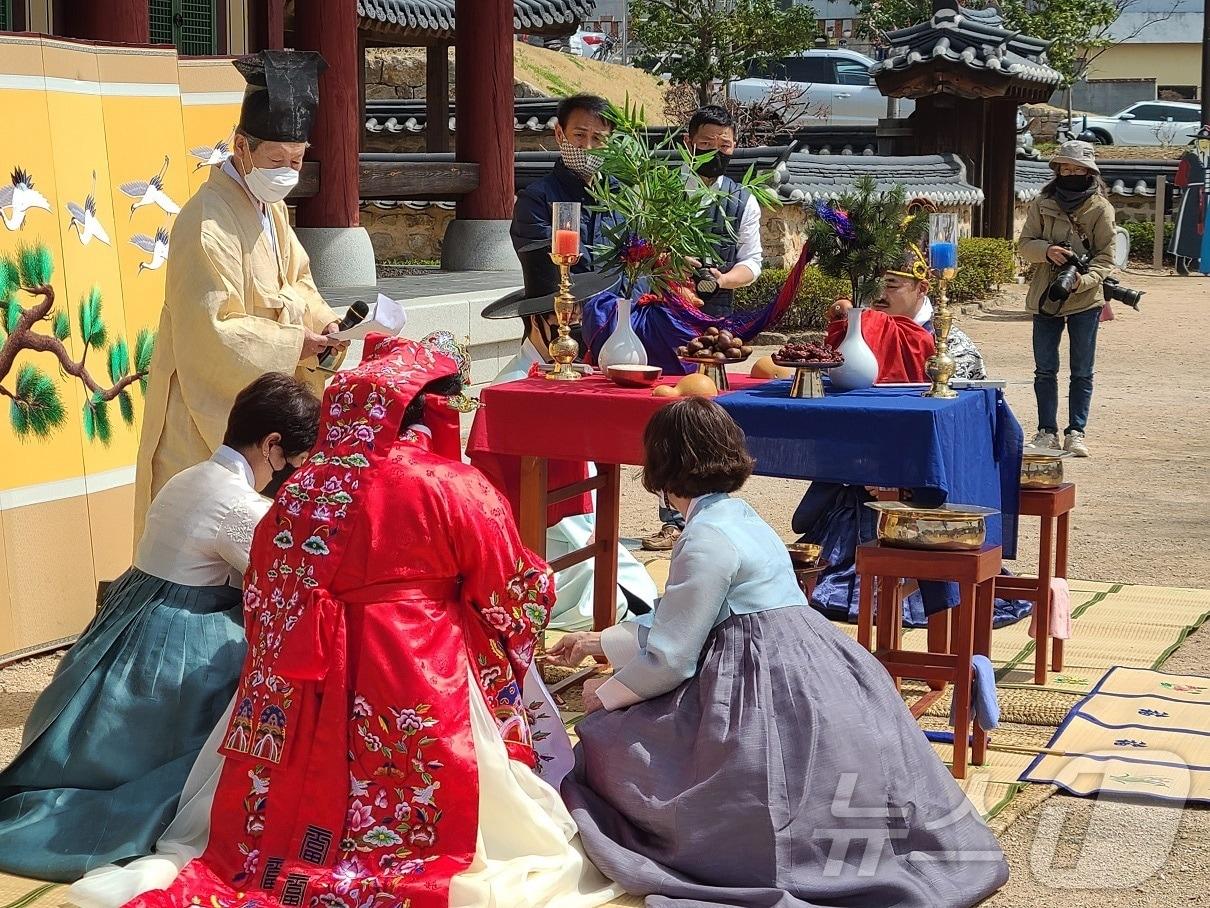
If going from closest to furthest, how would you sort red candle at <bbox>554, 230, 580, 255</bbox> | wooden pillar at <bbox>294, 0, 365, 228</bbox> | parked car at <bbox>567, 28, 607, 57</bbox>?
red candle at <bbox>554, 230, 580, 255</bbox> → wooden pillar at <bbox>294, 0, 365, 228</bbox> → parked car at <bbox>567, 28, 607, 57</bbox>

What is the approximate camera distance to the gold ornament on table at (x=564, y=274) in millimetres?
4883

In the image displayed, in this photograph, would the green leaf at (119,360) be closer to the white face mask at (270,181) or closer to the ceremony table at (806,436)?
the white face mask at (270,181)

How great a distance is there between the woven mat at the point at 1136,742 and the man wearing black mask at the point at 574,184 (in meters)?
2.28

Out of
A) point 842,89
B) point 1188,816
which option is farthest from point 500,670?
point 842,89

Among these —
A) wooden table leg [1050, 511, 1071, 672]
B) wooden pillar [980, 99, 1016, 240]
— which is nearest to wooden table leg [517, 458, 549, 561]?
wooden table leg [1050, 511, 1071, 672]

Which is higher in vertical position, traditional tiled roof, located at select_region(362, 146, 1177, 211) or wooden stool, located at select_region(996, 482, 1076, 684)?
traditional tiled roof, located at select_region(362, 146, 1177, 211)

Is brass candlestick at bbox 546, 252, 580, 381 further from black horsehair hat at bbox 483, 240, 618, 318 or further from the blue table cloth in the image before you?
the blue table cloth

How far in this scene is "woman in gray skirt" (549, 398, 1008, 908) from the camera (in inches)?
130

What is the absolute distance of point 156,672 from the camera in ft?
12.1

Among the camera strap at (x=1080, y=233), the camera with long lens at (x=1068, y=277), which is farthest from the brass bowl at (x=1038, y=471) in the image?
the camera strap at (x=1080, y=233)

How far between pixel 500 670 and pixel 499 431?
1498 millimetres

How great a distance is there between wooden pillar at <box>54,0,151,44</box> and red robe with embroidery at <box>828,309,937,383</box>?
4.33 metres

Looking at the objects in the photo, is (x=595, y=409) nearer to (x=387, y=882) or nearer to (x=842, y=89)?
(x=387, y=882)

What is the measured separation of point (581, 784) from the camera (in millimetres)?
3627
